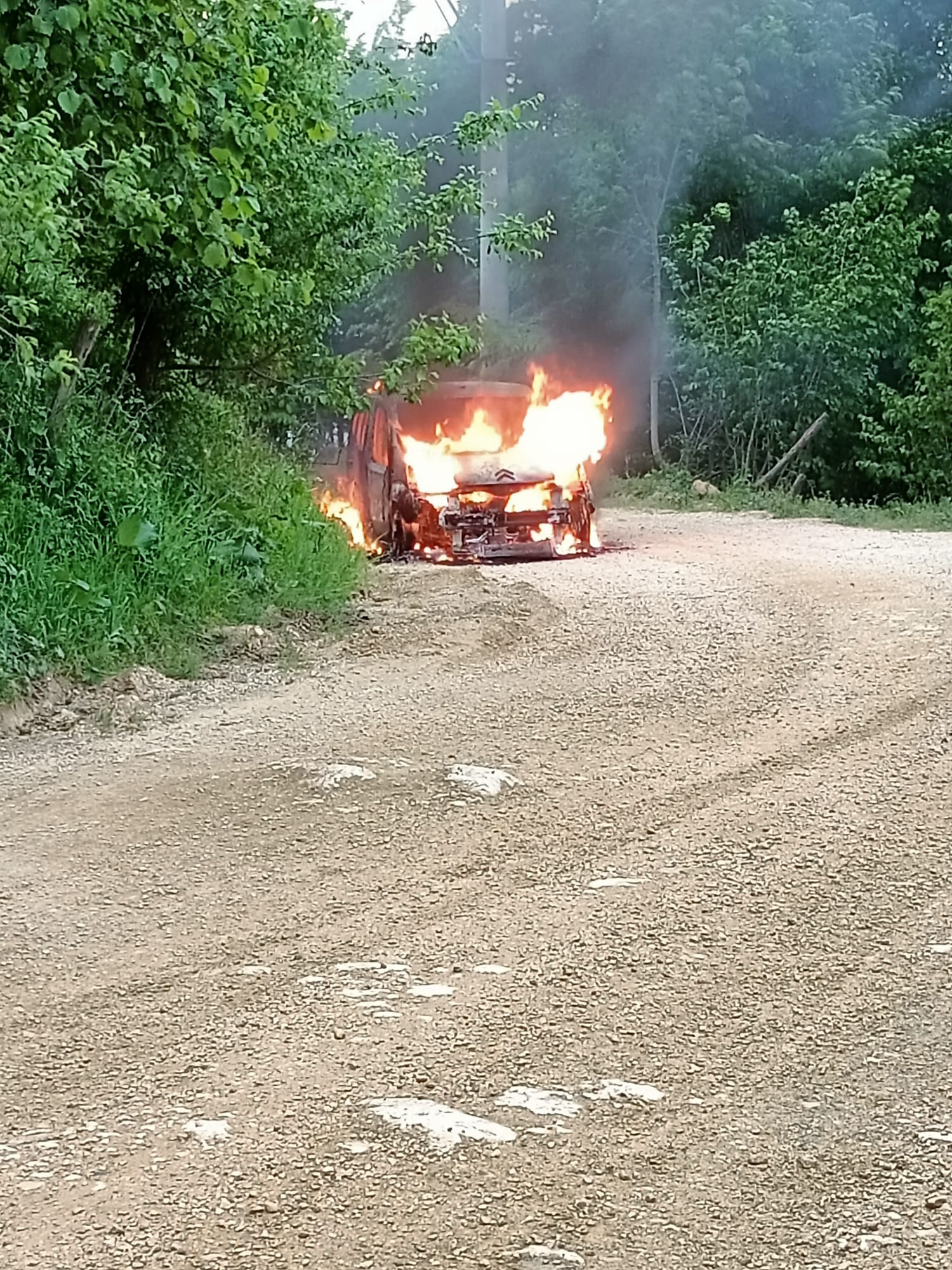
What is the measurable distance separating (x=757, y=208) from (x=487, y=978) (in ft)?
69.8

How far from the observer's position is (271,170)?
940 centimetres

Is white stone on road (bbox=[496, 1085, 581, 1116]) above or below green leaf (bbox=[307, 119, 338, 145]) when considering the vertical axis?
below

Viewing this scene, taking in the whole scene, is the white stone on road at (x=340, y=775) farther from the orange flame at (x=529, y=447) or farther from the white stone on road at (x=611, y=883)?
the orange flame at (x=529, y=447)

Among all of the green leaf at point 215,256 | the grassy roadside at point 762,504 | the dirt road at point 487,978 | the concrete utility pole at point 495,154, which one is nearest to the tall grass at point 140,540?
the dirt road at point 487,978

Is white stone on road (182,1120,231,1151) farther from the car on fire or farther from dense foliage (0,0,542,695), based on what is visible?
the car on fire

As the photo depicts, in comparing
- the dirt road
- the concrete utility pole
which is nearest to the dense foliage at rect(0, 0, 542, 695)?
the dirt road

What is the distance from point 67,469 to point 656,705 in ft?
13.3

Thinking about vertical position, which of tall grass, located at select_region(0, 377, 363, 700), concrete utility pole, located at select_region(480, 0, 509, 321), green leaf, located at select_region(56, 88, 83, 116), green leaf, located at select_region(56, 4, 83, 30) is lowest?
tall grass, located at select_region(0, 377, 363, 700)

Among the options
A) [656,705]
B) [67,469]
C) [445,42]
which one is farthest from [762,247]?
[656,705]

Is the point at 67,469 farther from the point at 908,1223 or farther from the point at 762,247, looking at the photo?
the point at 762,247

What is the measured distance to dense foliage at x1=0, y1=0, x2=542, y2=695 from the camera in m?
6.56

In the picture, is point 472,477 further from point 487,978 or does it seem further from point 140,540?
point 487,978

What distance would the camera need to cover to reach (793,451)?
877 inches

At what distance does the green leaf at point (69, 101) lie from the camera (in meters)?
6.23
